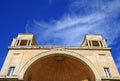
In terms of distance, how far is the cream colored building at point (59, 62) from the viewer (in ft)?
59.3

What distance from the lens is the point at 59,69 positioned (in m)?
22.9

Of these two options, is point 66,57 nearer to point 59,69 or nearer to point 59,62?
point 59,62

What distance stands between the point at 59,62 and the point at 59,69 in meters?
1.28

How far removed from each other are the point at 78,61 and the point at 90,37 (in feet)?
17.4

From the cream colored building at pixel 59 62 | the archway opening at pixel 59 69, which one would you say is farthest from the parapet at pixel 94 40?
the archway opening at pixel 59 69

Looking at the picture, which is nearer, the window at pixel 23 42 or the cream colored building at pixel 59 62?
the cream colored building at pixel 59 62

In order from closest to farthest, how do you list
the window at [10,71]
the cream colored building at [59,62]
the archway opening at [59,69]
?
the window at [10,71] → the cream colored building at [59,62] → the archway opening at [59,69]

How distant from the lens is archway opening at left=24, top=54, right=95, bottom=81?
66.0 ft

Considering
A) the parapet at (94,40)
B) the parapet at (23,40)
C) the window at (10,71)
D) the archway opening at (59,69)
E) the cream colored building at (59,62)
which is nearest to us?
the window at (10,71)

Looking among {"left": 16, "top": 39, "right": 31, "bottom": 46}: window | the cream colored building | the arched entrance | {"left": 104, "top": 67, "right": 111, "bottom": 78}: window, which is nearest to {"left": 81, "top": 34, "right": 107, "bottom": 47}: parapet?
the cream colored building

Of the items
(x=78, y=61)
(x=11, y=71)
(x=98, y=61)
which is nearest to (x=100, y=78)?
(x=98, y=61)

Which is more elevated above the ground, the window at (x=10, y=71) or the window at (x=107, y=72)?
the window at (x=10, y=71)

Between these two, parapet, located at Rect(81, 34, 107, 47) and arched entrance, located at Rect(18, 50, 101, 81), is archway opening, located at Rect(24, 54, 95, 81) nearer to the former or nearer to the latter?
arched entrance, located at Rect(18, 50, 101, 81)

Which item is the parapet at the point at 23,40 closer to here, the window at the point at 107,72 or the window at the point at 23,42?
the window at the point at 23,42
